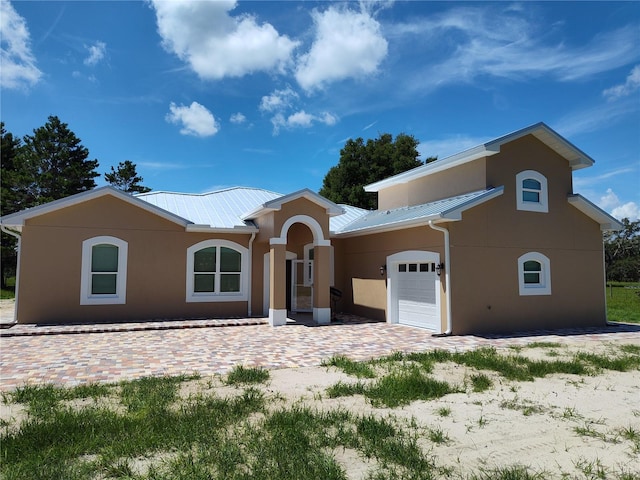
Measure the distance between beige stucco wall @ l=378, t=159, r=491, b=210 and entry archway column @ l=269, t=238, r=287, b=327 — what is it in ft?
20.6

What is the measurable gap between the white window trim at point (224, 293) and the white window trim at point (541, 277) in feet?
31.8

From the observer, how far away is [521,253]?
13.8 m

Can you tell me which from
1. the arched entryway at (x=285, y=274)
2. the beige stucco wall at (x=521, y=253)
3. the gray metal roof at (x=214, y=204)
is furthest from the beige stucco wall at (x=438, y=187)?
the gray metal roof at (x=214, y=204)

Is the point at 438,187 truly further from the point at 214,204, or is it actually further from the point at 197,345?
the point at 197,345

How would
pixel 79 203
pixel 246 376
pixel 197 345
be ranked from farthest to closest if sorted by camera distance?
pixel 79 203 → pixel 197 345 → pixel 246 376

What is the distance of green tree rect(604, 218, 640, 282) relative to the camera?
49.7m

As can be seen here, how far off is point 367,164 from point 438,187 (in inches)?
875

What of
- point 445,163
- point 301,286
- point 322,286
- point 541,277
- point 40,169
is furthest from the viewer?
point 40,169

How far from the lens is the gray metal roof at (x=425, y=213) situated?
12.4 metres

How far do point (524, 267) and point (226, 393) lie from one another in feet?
36.9

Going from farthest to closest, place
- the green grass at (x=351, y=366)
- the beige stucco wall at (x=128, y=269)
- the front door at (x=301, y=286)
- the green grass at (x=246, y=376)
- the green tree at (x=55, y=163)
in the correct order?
the green tree at (x=55, y=163) → the front door at (x=301, y=286) → the beige stucco wall at (x=128, y=269) → the green grass at (x=351, y=366) → the green grass at (x=246, y=376)

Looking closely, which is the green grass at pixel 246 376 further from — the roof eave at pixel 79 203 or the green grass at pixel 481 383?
the roof eave at pixel 79 203

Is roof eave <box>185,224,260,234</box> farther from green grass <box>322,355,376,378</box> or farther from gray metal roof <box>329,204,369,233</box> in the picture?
green grass <box>322,355,376,378</box>

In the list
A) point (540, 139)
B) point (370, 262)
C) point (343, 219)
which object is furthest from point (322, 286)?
point (540, 139)
